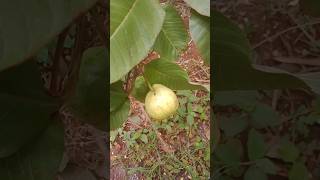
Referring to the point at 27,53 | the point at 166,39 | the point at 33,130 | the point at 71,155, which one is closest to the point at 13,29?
the point at 27,53

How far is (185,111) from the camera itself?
162cm

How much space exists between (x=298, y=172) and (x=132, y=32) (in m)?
0.98

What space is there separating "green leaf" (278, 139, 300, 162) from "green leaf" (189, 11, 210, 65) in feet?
2.82

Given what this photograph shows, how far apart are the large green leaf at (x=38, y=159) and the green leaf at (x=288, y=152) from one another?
102cm

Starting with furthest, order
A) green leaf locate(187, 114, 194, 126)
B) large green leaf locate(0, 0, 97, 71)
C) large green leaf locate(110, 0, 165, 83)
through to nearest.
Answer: green leaf locate(187, 114, 194, 126) → large green leaf locate(110, 0, 165, 83) → large green leaf locate(0, 0, 97, 71)

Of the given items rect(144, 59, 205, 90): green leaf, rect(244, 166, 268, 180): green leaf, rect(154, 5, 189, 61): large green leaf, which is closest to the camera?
rect(144, 59, 205, 90): green leaf

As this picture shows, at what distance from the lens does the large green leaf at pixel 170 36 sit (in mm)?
1023

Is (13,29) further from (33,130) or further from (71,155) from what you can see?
(71,155)

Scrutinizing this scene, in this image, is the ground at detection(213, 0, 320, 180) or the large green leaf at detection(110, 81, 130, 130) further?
the ground at detection(213, 0, 320, 180)

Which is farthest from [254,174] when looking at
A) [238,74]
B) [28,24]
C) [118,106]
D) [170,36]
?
[28,24]

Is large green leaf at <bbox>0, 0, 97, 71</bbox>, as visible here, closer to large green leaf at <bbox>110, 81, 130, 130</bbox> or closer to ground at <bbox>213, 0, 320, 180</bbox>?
large green leaf at <bbox>110, 81, 130, 130</bbox>

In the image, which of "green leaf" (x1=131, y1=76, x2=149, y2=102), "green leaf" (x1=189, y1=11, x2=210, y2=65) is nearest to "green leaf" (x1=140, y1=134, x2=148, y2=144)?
"green leaf" (x1=131, y1=76, x2=149, y2=102)

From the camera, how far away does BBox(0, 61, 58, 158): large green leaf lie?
62 centimetres

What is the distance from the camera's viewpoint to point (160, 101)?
850 mm
